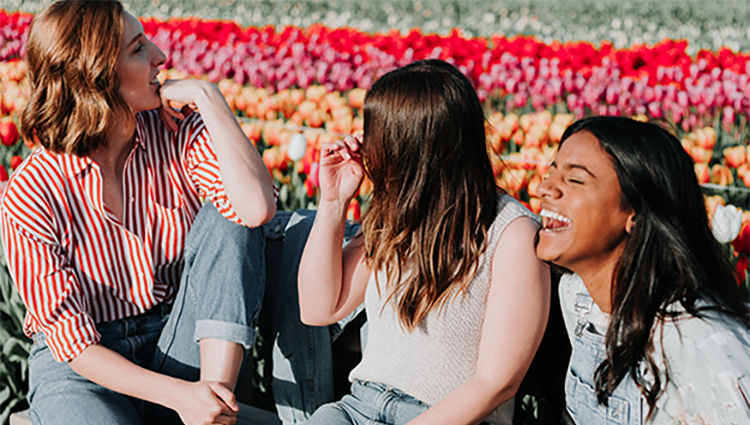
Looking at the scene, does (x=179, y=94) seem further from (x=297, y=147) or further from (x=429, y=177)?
(x=297, y=147)

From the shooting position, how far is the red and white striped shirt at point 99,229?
1780mm

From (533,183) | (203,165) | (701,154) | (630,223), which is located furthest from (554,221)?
(701,154)

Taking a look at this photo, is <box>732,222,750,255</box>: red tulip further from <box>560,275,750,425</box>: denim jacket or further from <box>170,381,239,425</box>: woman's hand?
<box>170,381,239,425</box>: woman's hand

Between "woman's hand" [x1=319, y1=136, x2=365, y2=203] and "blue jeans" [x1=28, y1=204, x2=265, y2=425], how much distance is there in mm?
273

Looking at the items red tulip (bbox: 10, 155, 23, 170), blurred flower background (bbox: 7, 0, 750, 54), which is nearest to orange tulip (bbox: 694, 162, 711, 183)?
red tulip (bbox: 10, 155, 23, 170)

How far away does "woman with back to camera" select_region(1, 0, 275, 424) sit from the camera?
1.77 m

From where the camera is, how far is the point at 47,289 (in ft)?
5.82

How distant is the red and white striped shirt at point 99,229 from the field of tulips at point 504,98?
77 cm

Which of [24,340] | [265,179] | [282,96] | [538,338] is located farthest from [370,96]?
[282,96]

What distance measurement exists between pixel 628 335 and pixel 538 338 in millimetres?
258

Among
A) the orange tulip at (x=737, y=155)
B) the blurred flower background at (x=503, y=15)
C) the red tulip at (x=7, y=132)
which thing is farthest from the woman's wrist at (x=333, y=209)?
the blurred flower background at (x=503, y=15)

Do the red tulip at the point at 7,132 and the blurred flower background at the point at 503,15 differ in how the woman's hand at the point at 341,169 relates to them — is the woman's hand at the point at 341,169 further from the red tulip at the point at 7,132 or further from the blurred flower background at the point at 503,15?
the blurred flower background at the point at 503,15

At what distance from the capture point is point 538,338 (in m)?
1.61

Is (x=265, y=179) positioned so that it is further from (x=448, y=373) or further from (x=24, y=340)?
(x=24, y=340)
